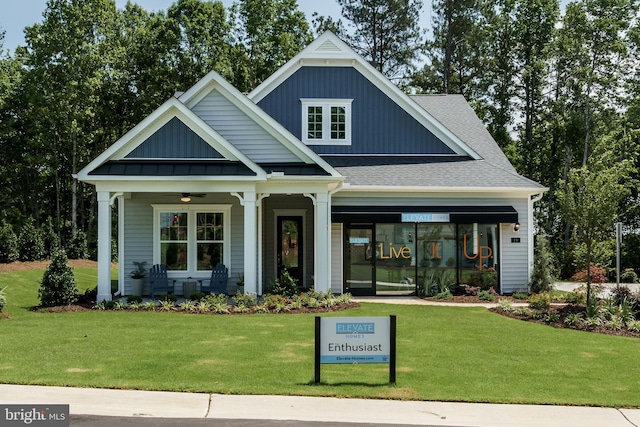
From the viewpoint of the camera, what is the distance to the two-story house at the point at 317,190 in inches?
645

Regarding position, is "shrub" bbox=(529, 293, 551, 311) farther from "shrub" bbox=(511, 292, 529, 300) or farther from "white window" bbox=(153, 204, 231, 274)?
"white window" bbox=(153, 204, 231, 274)

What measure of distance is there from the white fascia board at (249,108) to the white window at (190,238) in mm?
2986

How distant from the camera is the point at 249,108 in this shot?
57.4 feet

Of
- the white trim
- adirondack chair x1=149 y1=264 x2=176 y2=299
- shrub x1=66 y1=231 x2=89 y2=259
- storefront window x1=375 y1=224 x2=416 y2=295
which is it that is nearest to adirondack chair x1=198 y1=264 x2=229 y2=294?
the white trim

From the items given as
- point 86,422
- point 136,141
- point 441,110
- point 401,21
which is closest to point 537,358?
point 86,422

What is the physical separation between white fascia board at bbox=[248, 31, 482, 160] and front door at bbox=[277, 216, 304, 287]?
4309 mm

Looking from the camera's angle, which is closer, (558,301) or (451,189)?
(558,301)

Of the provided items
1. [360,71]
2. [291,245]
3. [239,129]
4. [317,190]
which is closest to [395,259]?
[291,245]

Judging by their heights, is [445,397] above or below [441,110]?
below

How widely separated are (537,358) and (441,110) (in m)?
16.8

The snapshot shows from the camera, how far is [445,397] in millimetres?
7926

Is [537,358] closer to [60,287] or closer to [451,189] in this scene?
[451,189]

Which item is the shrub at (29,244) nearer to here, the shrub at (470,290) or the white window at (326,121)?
the white window at (326,121)

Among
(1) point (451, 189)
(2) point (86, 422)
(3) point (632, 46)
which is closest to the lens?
(2) point (86, 422)
